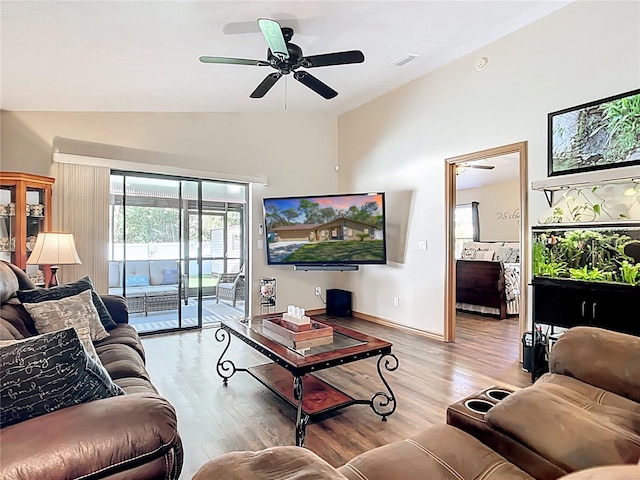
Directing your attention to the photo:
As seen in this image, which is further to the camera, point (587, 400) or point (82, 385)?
point (587, 400)

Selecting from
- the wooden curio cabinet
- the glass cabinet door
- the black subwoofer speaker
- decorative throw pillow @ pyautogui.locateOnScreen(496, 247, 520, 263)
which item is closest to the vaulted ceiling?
the wooden curio cabinet

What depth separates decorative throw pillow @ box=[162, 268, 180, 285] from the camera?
16.2 feet

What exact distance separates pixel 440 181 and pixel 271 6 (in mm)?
2832

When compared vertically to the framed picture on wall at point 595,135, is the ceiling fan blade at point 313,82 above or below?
above

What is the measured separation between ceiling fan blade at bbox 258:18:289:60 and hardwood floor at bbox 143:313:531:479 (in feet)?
8.96

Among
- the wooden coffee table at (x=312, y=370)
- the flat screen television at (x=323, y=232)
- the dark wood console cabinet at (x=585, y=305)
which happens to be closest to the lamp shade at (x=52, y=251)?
the wooden coffee table at (x=312, y=370)

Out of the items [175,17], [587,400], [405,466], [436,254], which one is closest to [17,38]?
[175,17]

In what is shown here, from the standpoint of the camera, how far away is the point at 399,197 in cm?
521

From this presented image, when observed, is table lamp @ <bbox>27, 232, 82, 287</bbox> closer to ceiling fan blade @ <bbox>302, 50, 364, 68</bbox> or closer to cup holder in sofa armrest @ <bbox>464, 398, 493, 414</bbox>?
ceiling fan blade @ <bbox>302, 50, 364, 68</bbox>

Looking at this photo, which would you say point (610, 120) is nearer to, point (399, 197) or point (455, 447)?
point (399, 197)

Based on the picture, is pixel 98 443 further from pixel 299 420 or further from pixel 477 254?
pixel 477 254

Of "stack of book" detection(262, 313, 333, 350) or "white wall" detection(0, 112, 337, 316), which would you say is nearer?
"stack of book" detection(262, 313, 333, 350)

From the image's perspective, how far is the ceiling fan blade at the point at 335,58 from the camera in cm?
289

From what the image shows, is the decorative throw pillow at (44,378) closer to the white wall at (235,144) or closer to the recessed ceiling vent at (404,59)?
the white wall at (235,144)
